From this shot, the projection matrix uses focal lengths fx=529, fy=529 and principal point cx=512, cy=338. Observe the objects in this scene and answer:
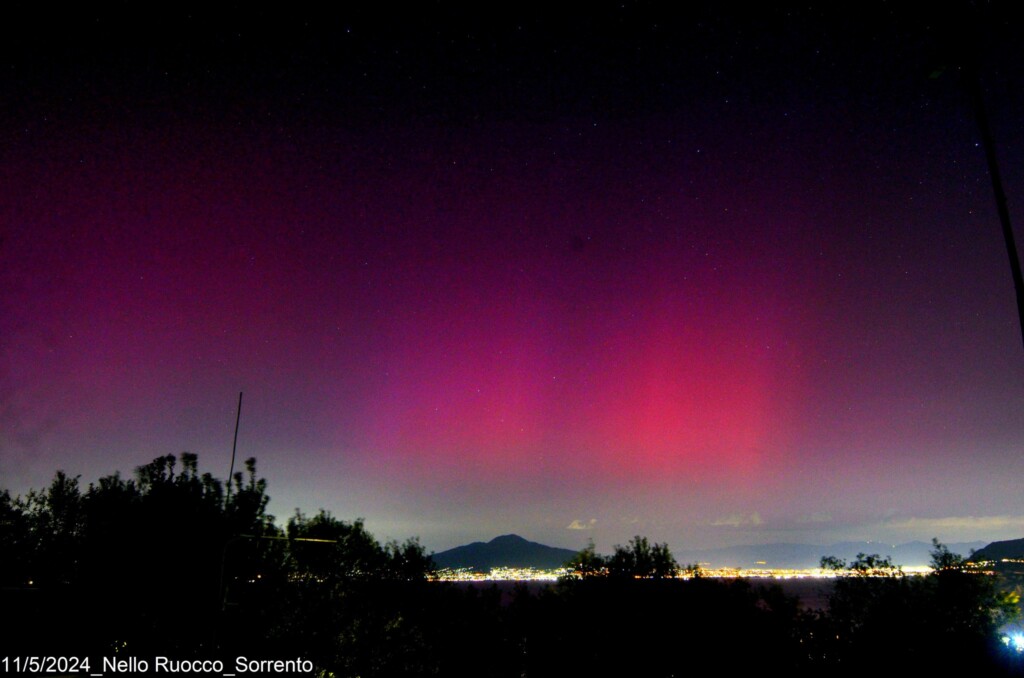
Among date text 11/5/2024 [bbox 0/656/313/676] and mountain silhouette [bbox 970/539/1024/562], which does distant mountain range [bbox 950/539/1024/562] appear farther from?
date text 11/5/2024 [bbox 0/656/313/676]

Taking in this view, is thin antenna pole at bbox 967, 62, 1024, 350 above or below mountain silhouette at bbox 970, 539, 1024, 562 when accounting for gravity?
above

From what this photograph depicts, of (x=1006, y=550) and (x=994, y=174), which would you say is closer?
(x=994, y=174)

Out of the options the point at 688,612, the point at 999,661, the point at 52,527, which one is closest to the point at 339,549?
the point at 52,527

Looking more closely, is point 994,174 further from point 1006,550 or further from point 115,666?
point 1006,550

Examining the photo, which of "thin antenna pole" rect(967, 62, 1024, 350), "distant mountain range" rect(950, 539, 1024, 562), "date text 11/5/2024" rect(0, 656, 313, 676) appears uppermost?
"thin antenna pole" rect(967, 62, 1024, 350)

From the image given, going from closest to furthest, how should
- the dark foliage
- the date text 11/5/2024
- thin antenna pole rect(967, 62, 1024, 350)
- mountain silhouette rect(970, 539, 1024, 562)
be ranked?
thin antenna pole rect(967, 62, 1024, 350) < the date text 11/5/2024 < the dark foliage < mountain silhouette rect(970, 539, 1024, 562)

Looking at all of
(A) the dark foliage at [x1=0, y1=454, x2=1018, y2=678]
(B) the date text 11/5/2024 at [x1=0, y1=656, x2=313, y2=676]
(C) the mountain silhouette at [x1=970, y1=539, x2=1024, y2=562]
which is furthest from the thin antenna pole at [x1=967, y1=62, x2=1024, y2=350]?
(C) the mountain silhouette at [x1=970, y1=539, x2=1024, y2=562]

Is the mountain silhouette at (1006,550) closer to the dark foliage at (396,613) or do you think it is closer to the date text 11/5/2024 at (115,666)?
the dark foliage at (396,613)

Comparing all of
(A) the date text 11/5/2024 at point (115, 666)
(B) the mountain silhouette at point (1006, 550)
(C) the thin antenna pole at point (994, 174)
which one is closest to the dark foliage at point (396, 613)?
(A) the date text 11/5/2024 at point (115, 666)

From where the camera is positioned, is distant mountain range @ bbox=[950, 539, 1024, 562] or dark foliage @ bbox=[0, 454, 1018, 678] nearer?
dark foliage @ bbox=[0, 454, 1018, 678]

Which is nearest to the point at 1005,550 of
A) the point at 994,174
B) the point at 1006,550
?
the point at 1006,550

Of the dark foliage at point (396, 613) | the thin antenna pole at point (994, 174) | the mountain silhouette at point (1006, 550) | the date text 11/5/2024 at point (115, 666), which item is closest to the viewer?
the thin antenna pole at point (994, 174)

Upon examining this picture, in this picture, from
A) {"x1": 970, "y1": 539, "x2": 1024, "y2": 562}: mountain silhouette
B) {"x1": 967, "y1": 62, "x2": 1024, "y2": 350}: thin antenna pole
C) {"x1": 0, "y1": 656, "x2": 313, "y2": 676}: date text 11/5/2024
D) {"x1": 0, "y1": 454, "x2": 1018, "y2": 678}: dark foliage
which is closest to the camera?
{"x1": 967, "y1": 62, "x2": 1024, "y2": 350}: thin antenna pole

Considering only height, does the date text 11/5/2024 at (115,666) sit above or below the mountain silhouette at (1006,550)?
above
